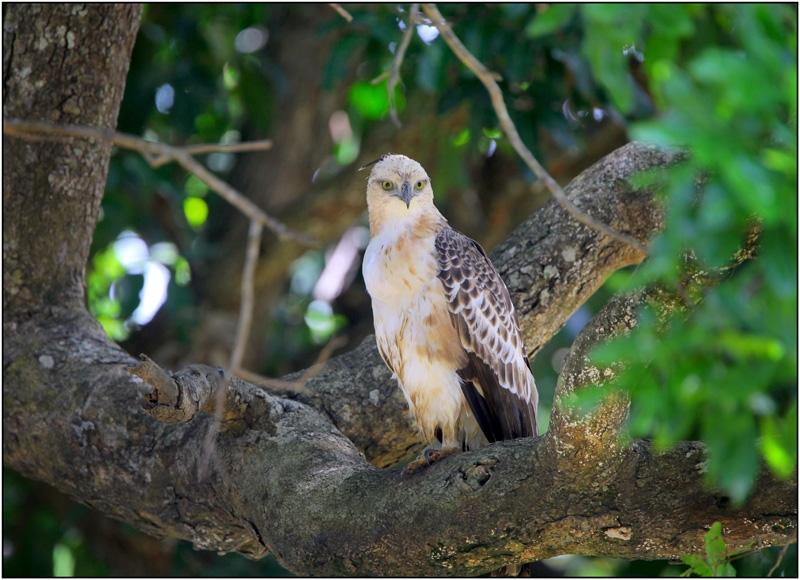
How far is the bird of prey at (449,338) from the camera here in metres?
4.04

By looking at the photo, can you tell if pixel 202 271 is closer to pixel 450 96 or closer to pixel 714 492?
pixel 450 96

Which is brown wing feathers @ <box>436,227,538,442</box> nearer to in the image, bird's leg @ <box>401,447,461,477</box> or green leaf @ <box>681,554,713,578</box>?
bird's leg @ <box>401,447,461,477</box>

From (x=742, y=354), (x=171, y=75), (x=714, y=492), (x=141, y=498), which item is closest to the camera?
(x=742, y=354)

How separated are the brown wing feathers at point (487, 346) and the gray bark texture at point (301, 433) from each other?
0.43 meters

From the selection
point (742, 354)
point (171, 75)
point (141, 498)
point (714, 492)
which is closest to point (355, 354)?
point (141, 498)

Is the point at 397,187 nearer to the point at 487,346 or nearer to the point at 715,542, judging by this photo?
the point at 487,346

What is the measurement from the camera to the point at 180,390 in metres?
3.33

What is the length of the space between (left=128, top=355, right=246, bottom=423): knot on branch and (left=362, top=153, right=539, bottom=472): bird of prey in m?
0.92

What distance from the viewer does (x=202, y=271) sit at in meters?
7.14

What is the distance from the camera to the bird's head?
4.46 metres

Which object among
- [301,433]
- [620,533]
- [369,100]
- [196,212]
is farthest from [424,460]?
[196,212]

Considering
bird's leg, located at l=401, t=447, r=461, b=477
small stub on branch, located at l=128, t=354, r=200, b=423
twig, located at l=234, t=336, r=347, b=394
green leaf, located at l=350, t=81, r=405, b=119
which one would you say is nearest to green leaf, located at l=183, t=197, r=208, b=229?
green leaf, located at l=350, t=81, r=405, b=119

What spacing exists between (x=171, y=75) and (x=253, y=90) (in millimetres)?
781

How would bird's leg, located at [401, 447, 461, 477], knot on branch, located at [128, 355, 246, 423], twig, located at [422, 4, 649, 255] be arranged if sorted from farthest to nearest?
bird's leg, located at [401, 447, 461, 477]
knot on branch, located at [128, 355, 246, 423]
twig, located at [422, 4, 649, 255]
